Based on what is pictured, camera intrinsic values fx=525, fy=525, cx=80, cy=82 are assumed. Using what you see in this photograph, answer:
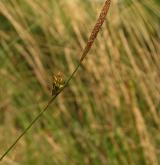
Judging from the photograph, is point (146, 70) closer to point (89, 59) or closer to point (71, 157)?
point (89, 59)

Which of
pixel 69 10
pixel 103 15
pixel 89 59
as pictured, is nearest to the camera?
pixel 103 15

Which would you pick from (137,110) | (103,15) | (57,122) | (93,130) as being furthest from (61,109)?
(103,15)

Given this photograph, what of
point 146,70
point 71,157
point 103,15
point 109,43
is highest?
point 103,15

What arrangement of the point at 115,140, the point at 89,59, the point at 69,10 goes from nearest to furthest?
1. the point at 115,140
2. the point at 89,59
3. the point at 69,10

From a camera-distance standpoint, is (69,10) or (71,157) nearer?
(71,157)

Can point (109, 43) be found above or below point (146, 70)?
above

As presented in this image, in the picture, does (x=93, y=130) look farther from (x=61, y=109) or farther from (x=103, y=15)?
(x=103, y=15)
